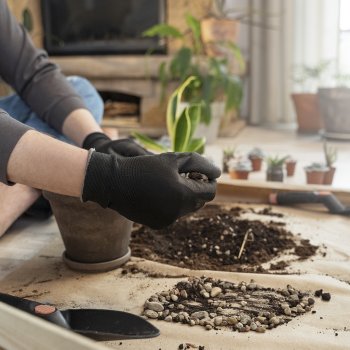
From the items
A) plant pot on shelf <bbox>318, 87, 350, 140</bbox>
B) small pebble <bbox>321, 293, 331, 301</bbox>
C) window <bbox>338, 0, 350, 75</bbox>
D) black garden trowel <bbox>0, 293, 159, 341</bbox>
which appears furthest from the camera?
window <bbox>338, 0, 350, 75</bbox>

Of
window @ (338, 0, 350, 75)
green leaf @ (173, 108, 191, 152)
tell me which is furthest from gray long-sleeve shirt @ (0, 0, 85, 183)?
window @ (338, 0, 350, 75)

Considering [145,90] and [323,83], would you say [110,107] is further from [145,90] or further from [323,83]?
[323,83]

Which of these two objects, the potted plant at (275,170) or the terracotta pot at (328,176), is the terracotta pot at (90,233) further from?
the terracotta pot at (328,176)

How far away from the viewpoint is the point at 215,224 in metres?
1.25

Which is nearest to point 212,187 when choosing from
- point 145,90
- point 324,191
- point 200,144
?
point 200,144

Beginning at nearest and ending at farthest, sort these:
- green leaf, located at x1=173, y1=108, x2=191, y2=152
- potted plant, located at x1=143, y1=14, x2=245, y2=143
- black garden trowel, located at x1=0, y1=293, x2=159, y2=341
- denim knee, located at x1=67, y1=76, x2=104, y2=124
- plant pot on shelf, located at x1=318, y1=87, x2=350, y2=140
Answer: black garden trowel, located at x1=0, y1=293, x2=159, y2=341 < green leaf, located at x1=173, y1=108, x2=191, y2=152 < denim knee, located at x1=67, y1=76, x2=104, y2=124 < potted plant, located at x1=143, y1=14, x2=245, y2=143 < plant pot on shelf, located at x1=318, y1=87, x2=350, y2=140

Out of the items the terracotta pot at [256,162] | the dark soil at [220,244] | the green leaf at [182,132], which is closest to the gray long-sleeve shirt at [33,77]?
the green leaf at [182,132]

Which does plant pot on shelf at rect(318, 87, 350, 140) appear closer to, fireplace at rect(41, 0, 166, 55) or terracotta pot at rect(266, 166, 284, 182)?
fireplace at rect(41, 0, 166, 55)

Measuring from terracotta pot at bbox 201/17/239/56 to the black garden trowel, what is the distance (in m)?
2.51

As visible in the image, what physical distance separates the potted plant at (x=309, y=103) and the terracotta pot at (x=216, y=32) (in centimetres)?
58

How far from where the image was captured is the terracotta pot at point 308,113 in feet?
10.3

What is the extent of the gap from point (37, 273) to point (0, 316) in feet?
1.64

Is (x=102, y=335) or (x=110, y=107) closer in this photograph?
(x=102, y=335)

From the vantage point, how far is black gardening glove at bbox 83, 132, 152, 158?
1083mm
